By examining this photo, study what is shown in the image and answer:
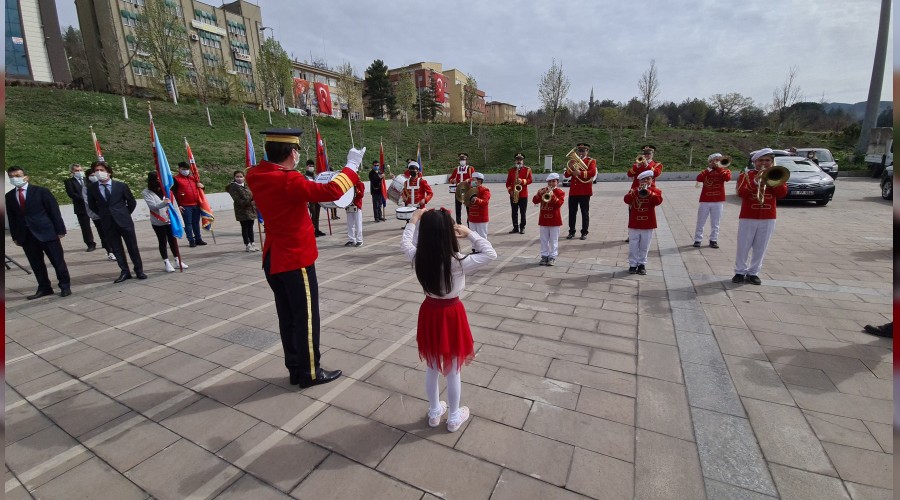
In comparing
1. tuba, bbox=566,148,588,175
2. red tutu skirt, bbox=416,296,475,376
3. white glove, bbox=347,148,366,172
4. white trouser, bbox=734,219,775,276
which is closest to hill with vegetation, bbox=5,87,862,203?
white glove, bbox=347,148,366,172

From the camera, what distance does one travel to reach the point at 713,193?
844 centimetres

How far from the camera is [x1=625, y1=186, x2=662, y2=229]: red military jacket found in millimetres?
6664

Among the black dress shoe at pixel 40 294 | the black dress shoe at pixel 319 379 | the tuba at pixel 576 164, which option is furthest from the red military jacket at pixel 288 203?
the tuba at pixel 576 164

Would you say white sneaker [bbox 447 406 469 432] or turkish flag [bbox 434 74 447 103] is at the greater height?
turkish flag [bbox 434 74 447 103]

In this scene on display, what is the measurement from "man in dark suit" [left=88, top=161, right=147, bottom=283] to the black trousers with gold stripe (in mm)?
5456

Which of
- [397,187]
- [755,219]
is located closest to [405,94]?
[397,187]

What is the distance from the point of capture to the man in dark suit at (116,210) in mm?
6992

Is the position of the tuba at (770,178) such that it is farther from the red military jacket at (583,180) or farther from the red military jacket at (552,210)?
the red military jacket at (583,180)

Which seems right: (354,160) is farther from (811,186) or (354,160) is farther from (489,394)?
(811,186)

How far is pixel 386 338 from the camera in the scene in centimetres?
471

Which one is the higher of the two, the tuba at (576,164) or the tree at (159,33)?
the tree at (159,33)

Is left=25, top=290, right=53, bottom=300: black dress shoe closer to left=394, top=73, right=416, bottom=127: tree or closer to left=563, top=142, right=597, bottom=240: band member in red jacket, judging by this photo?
left=563, top=142, right=597, bottom=240: band member in red jacket

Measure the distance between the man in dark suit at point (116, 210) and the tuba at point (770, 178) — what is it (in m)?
10.5

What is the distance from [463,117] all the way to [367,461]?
261 feet
